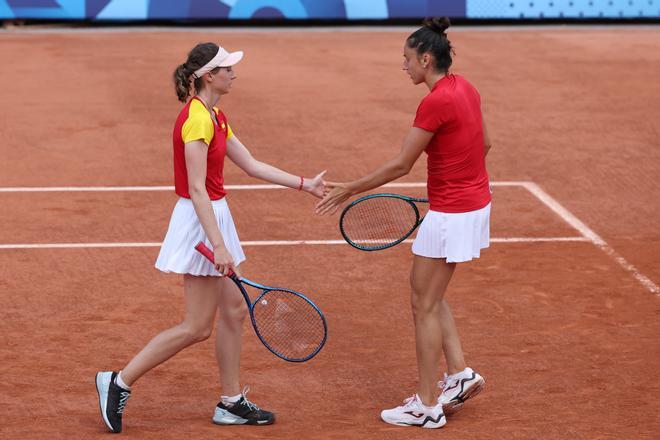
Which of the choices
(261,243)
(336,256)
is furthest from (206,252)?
(261,243)

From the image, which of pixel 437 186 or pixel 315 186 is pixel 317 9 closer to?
pixel 315 186

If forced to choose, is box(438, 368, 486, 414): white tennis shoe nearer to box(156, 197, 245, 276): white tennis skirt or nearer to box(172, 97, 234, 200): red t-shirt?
box(156, 197, 245, 276): white tennis skirt

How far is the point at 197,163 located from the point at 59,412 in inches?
74.4

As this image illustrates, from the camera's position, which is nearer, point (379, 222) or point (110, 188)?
point (379, 222)

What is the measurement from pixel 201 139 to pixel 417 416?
6.82ft

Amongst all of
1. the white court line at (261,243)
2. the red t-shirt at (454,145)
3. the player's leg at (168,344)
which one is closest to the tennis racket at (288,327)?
the player's leg at (168,344)

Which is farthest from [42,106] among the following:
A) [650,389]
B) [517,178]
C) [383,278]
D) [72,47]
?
[650,389]

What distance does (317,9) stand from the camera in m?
24.5

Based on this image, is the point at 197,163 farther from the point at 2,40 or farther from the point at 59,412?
the point at 2,40

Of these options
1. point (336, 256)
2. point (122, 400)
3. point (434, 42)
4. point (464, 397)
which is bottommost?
point (336, 256)

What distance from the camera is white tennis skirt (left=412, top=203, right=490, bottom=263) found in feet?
22.6

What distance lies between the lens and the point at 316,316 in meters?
7.01

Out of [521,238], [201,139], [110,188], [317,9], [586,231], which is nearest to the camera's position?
[201,139]

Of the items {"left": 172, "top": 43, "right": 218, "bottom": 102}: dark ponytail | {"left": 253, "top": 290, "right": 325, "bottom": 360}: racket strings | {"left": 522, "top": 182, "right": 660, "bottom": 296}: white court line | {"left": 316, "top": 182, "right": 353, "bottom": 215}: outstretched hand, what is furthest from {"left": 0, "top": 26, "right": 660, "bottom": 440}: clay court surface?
{"left": 172, "top": 43, "right": 218, "bottom": 102}: dark ponytail
